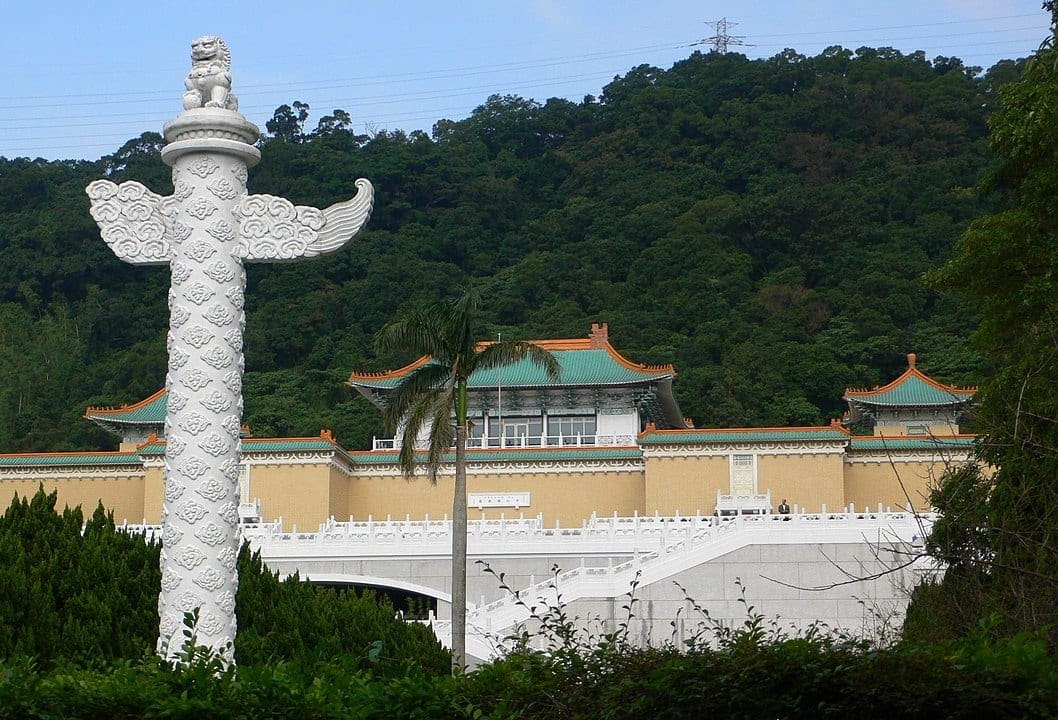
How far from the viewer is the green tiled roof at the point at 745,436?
1358 inches

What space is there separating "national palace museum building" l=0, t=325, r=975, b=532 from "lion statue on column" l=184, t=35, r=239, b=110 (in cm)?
2347

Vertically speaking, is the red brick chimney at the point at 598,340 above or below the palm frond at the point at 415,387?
above

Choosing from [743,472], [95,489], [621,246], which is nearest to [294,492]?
[95,489]

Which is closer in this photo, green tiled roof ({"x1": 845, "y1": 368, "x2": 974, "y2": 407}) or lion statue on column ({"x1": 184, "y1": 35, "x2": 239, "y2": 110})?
lion statue on column ({"x1": 184, "y1": 35, "x2": 239, "y2": 110})

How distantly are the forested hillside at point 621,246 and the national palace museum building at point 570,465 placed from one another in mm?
10537

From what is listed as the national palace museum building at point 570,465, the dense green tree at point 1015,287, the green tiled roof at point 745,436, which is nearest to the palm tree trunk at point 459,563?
the dense green tree at point 1015,287

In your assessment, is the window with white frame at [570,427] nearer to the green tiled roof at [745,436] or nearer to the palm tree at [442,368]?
the green tiled roof at [745,436]

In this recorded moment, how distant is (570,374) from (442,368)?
18430 millimetres

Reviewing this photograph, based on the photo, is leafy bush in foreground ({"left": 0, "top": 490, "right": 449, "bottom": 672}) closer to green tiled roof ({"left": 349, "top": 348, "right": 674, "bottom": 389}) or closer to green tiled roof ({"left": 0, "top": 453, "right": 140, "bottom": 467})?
green tiled roof ({"left": 349, "top": 348, "right": 674, "bottom": 389})

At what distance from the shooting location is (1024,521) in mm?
13547

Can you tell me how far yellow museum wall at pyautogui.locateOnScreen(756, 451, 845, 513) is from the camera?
34562 millimetres

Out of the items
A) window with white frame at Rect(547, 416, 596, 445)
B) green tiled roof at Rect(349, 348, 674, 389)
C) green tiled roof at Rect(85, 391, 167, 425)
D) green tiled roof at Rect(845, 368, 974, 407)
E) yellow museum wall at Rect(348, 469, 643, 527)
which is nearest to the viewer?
yellow museum wall at Rect(348, 469, 643, 527)

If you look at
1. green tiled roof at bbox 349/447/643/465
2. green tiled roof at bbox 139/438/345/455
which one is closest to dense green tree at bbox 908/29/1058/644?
→ green tiled roof at bbox 349/447/643/465

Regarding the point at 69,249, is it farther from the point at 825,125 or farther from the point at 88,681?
the point at 88,681
